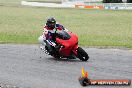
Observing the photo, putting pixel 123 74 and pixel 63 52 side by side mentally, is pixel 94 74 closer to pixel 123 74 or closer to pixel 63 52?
pixel 123 74

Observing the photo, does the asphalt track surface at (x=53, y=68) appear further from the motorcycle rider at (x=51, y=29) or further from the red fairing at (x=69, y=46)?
the motorcycle rider at (x=51, y=29)

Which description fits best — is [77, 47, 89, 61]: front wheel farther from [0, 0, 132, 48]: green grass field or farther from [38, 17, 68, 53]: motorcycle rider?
[0, 0, 132, 48]: green grass field

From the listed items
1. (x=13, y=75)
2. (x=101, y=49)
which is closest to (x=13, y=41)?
(x=101, y=49)

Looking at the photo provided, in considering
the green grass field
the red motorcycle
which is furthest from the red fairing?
the green grass field

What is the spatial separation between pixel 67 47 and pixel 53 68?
6.99 feet

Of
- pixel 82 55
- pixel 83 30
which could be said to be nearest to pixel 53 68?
pixel 82 55

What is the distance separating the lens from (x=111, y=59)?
15.1 metres

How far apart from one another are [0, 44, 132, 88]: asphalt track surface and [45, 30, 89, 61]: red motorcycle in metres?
0.28

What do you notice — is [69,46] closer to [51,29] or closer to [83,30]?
[51,29]

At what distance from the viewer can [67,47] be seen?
15.2 meters

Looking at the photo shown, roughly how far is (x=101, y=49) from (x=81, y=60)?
12.7 ft

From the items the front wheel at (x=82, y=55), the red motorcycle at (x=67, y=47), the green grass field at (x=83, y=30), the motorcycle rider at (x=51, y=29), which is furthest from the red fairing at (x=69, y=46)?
the green grass field at (x=83, y=30)

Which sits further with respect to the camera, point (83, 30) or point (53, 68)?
point (83, 30)

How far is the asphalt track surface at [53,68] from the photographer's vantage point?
10.8m
